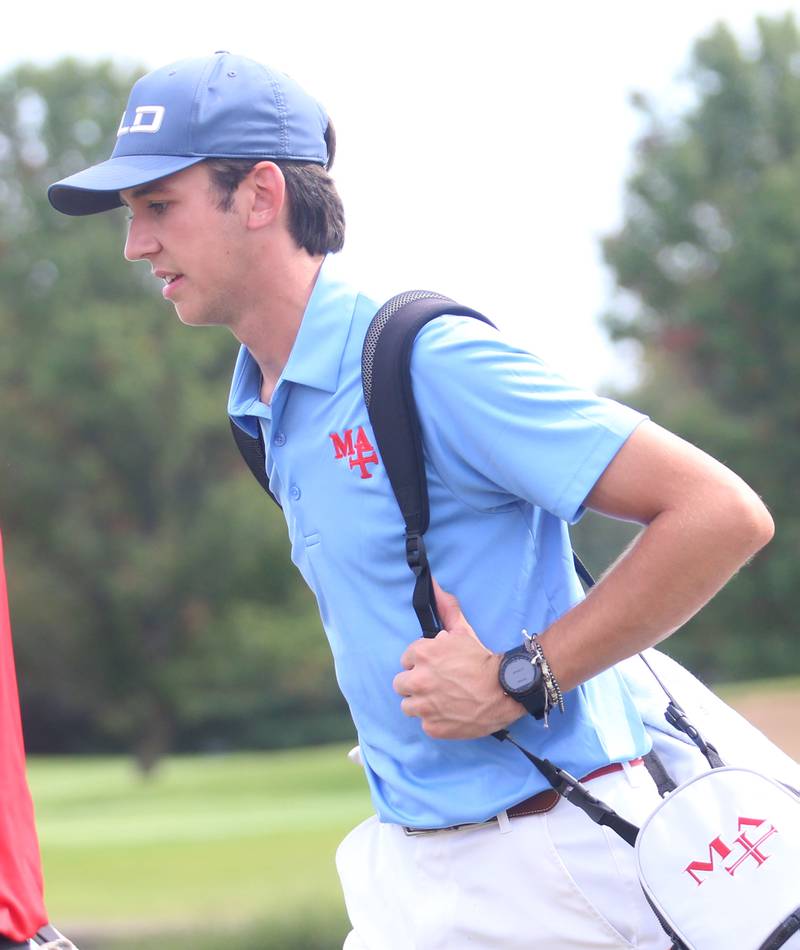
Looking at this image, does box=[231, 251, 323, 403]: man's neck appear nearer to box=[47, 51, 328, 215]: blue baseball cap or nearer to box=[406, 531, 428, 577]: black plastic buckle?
box=[47, 51, 328, 215]: blue baseball cap

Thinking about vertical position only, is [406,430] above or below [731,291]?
above

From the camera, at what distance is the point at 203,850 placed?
1465 cm

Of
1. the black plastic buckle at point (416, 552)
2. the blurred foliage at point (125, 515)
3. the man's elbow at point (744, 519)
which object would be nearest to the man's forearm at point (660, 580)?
the man's elbow at point (744, 519)

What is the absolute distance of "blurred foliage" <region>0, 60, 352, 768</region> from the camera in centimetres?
3372

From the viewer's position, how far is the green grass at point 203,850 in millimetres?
11289

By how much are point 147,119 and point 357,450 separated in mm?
724

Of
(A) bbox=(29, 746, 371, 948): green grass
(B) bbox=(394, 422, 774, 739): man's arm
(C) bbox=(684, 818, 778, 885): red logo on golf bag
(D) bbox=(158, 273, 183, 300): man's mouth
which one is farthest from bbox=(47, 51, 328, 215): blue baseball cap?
(A) bbox=(29, 746, 371, 948): green grass

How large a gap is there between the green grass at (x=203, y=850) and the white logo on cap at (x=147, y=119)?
8051 millimetres

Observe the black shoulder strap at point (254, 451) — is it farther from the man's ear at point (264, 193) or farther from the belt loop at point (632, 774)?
the belt loop at point (632, 774)

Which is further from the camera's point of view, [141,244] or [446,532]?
[141,244]

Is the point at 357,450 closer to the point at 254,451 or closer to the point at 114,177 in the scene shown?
the point at 254,451

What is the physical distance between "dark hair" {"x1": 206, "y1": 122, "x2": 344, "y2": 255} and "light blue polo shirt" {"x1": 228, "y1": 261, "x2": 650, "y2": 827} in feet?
0.78

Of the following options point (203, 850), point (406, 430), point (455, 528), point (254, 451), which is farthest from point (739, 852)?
point (203, 850)

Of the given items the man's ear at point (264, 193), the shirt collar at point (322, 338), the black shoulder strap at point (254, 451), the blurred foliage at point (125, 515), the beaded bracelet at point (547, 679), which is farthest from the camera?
the blurred foliage at point (125, 515)
